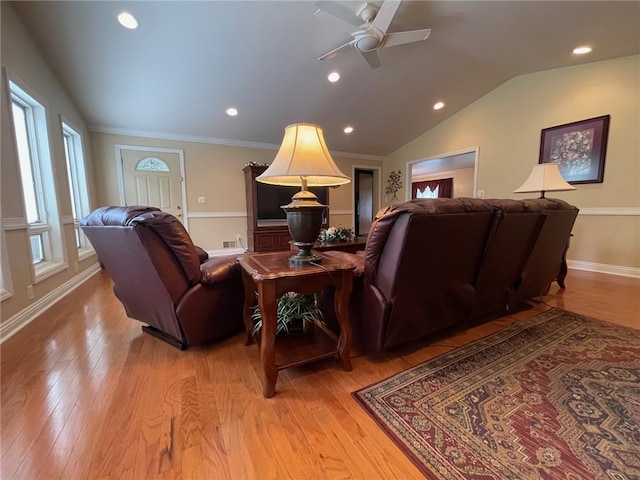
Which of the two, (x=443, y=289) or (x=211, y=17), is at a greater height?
(x=211, y=17)

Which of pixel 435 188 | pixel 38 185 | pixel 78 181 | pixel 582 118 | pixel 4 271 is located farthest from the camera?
pixel 435 188

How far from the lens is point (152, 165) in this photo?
4496 millimetres

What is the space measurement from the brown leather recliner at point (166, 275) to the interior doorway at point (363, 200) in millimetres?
5266

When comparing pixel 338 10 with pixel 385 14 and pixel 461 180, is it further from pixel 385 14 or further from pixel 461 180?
pixel 461 180

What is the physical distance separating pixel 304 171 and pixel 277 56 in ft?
9.02

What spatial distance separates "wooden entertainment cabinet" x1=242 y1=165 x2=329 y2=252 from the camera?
15.7 ft

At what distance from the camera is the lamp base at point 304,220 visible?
1354mm

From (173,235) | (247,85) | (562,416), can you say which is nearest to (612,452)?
(562,416)

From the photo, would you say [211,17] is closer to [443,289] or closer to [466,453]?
[443,289]

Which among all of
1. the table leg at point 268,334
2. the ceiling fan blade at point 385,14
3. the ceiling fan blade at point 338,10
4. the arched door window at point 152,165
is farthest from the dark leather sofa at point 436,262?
the arched door window at point 152,165

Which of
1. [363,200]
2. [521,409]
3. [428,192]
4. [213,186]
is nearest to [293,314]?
A: [521,409]

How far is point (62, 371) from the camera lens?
145 centimetres

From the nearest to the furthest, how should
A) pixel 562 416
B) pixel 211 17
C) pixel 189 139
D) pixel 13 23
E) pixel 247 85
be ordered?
pixel 562 416
pixel 13 23
pixel 211 17
pixel 247 85
pixel 189 139

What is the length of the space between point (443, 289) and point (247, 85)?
3.62 meters
